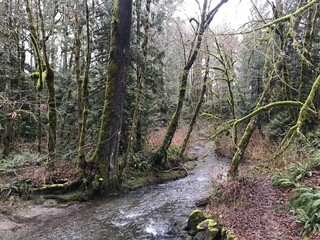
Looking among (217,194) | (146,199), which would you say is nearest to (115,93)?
(146,199)

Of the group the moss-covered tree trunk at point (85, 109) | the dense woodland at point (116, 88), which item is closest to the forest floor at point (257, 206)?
the dense woodland at point (116, 88)

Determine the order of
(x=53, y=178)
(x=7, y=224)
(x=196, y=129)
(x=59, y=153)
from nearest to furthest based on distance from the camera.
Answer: (x=7, y=224), (x=53, y=178), (x=59, y=153), (x=196, y=129)

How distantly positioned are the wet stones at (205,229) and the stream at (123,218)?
0.32 meters

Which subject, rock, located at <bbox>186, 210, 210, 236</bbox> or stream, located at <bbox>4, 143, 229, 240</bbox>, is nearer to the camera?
stream, located at <bbox>4, 143, 229, 240</bbox>

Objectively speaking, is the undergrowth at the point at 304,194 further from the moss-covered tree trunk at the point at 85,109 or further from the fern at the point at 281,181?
the moss-covered tree trunk at the point at 85,109

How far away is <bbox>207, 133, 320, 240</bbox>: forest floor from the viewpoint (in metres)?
5.66

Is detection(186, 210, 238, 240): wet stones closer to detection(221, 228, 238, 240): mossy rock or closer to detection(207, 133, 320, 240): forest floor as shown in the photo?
detection(221, 228, 238, 240): mossy rock

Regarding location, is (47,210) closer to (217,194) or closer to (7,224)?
(7,224)

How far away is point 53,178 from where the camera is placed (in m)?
9.95

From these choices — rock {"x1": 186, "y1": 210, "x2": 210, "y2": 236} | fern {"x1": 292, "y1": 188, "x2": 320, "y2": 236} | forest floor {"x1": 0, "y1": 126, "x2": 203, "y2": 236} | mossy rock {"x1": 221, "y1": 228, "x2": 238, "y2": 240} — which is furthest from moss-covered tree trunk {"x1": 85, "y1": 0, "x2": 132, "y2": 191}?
fern {"x1": 292, "y1": 188, "x2": 320, "y2": 236}

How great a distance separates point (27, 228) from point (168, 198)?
4942mm

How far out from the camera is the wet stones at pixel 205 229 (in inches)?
241

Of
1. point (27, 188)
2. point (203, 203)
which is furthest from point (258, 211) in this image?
point (27, 188)

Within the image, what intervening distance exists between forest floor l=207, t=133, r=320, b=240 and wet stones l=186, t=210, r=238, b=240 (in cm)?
21
